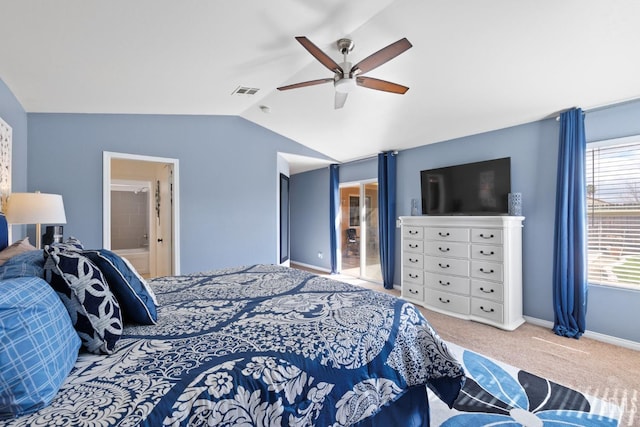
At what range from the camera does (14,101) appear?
9.32 feet

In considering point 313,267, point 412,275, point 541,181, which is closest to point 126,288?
point 412,275

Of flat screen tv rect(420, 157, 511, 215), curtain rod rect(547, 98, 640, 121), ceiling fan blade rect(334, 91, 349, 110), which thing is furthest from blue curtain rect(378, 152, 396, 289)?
ceiling fan blade rect(334, 91, 349, 110)

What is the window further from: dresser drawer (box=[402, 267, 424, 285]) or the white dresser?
dresser drawer (box=[402, 267, 424, 285])

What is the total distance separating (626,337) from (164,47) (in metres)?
4.84

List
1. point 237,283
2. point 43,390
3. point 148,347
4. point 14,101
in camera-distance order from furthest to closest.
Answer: point 14,101 → point 237,283 → point 148,347 → point 43,390

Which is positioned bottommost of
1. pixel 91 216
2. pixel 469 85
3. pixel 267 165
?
pixel 91 216

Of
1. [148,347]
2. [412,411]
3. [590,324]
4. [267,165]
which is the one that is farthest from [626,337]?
[267,165]

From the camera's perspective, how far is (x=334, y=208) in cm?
623

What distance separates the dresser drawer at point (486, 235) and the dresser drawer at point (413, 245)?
72 centimetres

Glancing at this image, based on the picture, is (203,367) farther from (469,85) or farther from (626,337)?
(626,337)

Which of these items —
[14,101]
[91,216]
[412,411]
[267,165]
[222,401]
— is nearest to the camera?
[222,401]

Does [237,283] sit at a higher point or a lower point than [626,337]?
higher

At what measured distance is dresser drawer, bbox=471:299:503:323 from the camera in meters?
3.35

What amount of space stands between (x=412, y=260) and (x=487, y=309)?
1.10 metres
